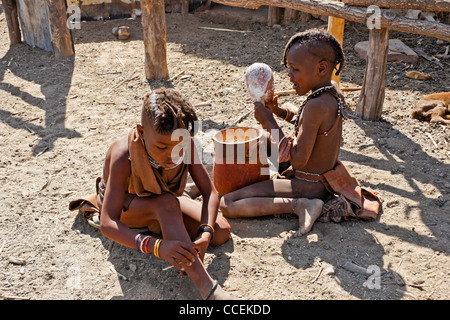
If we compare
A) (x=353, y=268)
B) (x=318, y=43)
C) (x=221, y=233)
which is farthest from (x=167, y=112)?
(x=353, y=268)

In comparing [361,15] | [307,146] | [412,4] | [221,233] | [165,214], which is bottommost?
[221,233]

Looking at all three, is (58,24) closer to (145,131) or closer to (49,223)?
(49,223)

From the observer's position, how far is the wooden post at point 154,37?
5.85m

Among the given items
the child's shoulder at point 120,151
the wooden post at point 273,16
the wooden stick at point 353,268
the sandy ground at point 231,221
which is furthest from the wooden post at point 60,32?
the wooden stick at point 353,268

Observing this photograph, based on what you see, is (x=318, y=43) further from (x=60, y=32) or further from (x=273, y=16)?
(x=273, y=16)

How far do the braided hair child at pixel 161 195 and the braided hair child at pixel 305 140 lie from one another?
0.46 meters

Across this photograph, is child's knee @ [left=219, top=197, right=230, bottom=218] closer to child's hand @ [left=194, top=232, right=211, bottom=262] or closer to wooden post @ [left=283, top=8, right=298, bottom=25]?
child's hand @ [left=194, top=232, right=211, bottom=262]

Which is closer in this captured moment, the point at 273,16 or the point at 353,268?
the point at 353,268

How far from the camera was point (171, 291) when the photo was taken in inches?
106

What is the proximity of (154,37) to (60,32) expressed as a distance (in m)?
1.80

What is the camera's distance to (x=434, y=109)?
15.8ft

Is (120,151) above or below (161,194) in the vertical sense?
above

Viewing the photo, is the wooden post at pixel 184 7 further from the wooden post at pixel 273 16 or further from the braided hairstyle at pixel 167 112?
the braided hairstyle at pixel 167 112

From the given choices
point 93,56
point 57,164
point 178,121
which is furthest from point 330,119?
point 93,56
